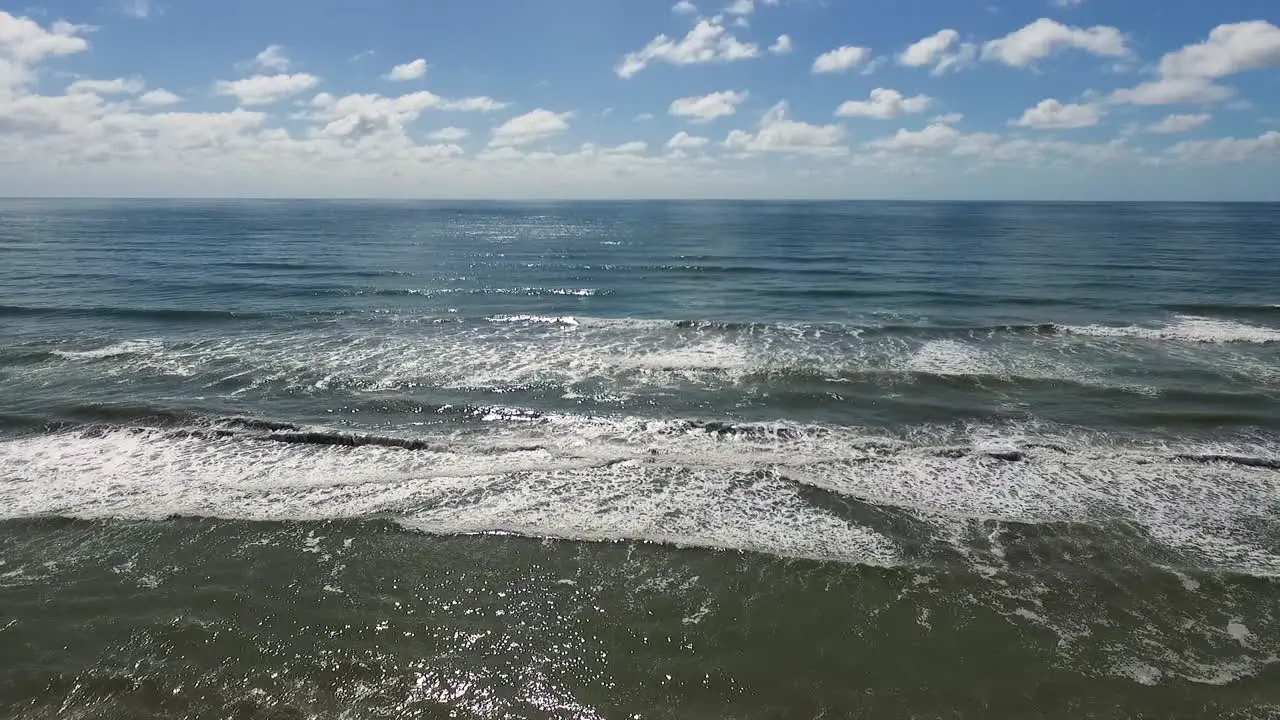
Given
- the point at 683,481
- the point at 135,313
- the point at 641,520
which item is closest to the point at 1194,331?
the point at 683,481

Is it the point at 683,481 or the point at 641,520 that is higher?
the point at 683,481

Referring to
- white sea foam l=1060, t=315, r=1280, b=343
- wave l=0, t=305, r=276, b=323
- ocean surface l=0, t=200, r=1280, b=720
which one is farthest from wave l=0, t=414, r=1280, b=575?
wave l=0, t=305, r=276, b=323

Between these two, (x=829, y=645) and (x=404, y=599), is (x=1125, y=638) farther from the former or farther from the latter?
(x=404, y=599)

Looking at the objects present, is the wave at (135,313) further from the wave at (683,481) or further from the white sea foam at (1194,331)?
the white sea foam at (1194,331)

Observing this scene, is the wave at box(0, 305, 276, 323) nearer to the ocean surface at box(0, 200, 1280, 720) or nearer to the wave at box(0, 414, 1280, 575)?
the ocean surface at box(0, 200, 1280, 720)

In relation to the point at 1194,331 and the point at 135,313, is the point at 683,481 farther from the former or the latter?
the point at 135,313
